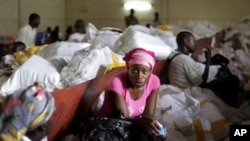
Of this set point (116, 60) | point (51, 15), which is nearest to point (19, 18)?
point (51, 15)

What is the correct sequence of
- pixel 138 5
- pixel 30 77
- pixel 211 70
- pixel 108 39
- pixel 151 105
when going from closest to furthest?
1. pixel 151 105
2. pixel 30 77
3. pixel 211 70
4. pixel 108 39
5. pixel 138 5

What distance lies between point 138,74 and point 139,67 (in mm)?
45

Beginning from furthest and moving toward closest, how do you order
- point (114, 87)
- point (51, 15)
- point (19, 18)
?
point (51, 15), point (19, 18), point (114, 87)

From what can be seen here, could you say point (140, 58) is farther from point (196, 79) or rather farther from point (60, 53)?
point (60, 53)

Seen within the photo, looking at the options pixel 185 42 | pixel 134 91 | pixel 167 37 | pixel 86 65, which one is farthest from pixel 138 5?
pixel 134 91

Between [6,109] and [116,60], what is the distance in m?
1.80

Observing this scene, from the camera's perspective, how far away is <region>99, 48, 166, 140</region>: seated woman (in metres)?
2.85

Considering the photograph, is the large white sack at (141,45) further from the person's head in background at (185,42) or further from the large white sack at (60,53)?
the large white sack at (60,53)

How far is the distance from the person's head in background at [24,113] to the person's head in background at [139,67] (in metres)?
0.93

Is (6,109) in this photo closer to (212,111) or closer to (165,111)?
(165,111)

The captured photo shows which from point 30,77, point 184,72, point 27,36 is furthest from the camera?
point 27,36

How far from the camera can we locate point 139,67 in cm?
289

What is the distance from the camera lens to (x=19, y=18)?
8.57 metres

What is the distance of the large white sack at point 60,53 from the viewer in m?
3.88
